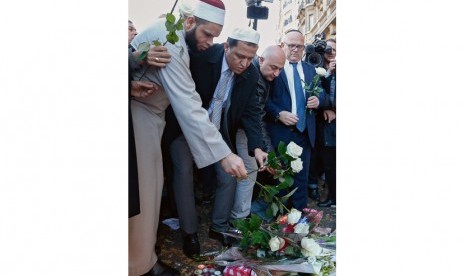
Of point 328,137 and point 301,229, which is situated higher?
point 328,137

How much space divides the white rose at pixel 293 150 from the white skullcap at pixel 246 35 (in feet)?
1.83

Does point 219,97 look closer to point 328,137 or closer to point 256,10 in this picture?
point 256,10

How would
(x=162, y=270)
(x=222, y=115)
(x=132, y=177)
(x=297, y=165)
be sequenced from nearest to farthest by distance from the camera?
(x=132, y=177) < (x=162, y=270) < (x=222, y=115) < (x=297, y=165)

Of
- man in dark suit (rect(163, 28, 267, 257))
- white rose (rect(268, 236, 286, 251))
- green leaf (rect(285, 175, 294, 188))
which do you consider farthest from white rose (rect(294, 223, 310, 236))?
man in dark suit (rect(163, 28, 267, 257))

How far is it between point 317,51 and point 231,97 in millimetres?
551

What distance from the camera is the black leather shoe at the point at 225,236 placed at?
2.74 meters

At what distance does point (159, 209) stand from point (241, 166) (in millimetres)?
451

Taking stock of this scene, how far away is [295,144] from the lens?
281 cm

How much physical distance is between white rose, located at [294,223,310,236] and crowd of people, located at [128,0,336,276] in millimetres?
115

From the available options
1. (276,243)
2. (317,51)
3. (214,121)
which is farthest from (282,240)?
(317,51)

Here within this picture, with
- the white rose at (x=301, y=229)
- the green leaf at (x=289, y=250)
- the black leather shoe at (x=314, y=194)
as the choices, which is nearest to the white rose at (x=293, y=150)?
the black leather shoe at (x=314, y=194)

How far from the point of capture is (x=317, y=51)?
9.46ft

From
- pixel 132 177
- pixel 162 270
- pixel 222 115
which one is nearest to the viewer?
pixel 132 177

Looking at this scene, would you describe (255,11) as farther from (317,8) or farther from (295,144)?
(295,144)
